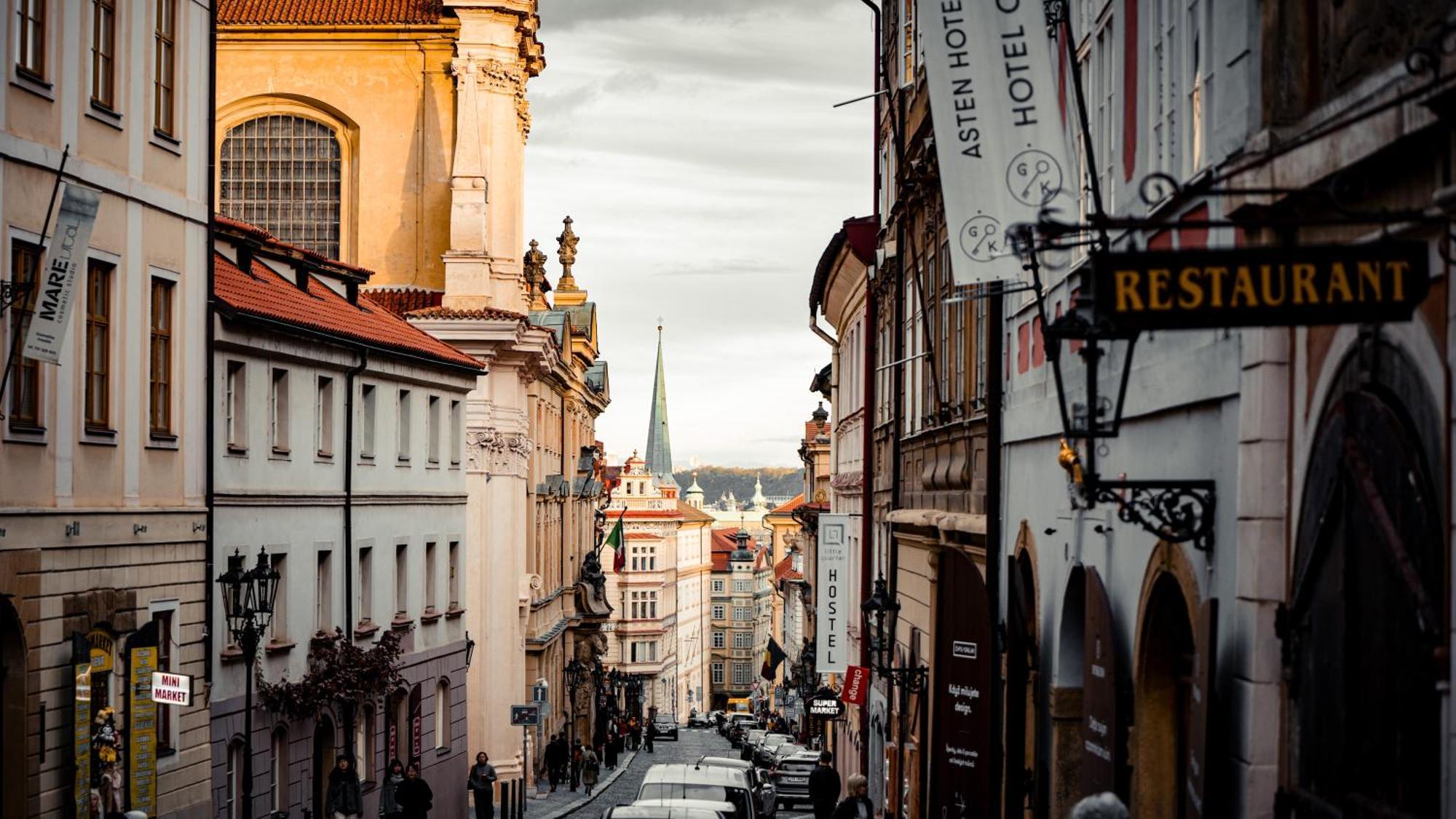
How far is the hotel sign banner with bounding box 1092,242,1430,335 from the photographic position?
7.17 m

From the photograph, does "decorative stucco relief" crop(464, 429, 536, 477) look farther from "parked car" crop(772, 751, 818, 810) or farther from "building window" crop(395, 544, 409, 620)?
"building window" crop(395, 544, 409, 620)

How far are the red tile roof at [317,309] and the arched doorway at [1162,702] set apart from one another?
54.1ft

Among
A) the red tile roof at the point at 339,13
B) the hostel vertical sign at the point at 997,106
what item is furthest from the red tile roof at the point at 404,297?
the hostel vertical sign at the point at 997,106

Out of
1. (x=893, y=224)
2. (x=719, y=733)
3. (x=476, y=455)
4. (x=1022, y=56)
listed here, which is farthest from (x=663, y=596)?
(x=1022, y=56)

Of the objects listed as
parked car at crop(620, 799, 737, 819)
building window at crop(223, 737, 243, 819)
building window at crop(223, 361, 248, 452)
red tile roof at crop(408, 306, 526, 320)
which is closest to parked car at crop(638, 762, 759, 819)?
parked car at crop(620, 799, 737, 819)

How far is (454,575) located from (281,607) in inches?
465

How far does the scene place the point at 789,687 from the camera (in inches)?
3863

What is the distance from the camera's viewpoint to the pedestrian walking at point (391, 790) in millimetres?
31125

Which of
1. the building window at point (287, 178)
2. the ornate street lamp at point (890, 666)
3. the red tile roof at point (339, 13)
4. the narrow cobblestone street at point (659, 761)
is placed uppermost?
the red tile roof at point (339, 13)

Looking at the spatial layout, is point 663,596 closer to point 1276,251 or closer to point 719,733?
point 719,733

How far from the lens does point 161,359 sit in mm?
24234

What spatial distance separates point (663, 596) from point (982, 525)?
6024 inches

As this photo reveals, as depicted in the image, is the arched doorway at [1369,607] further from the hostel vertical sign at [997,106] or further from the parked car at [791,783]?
the parked car at [791,783]

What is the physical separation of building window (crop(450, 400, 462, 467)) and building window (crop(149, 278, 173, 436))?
1644 centimetres
